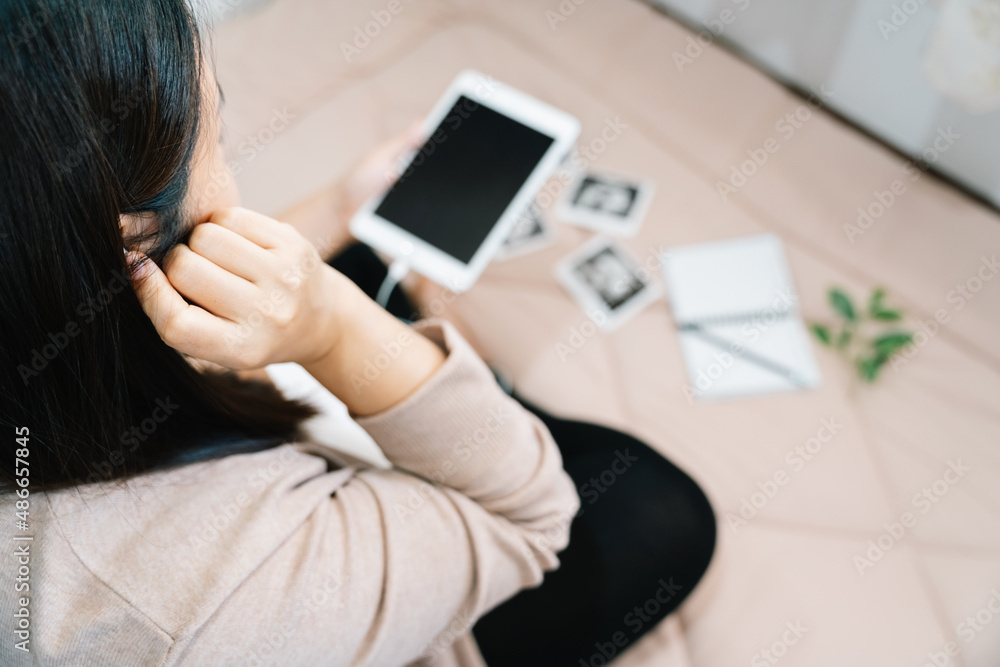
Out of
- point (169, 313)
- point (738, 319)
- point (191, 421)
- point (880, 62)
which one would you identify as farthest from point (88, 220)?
point (880, 62)

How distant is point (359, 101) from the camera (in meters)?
1.29

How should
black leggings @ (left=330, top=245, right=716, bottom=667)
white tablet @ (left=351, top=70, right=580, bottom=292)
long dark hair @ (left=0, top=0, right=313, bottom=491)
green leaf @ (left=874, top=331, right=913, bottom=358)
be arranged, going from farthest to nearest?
white tablet @ (left=351, top=70, right=580, bottom=292) < green leaf @ (left=874, top=331, right=913, bottom=358) < black leggings @ (left=330, top=245, right=716, bottom=667) < long dark hair @ (left=0, top=0, right=313, bottom=491)

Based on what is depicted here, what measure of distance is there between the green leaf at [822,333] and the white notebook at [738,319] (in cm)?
2

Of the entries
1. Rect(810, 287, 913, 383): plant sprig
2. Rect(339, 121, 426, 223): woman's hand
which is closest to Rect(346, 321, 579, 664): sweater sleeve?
Rect(339, 121, 426, 223): woman's hand

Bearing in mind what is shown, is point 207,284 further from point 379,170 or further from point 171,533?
point 379,170

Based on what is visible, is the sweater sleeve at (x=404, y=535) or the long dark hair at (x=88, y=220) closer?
the long dark hair at (x=88, y=220)

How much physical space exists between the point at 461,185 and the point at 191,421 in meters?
0.62

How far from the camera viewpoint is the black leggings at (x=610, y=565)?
77 centimetres

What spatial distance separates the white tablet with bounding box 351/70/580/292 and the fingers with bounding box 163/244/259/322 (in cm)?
54

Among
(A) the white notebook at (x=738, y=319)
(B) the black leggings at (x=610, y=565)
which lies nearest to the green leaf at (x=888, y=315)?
(A) the white notebook at (x=738, y=319)

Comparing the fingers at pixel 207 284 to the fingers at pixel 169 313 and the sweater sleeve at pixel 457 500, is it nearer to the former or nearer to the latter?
the fingers at pixel 169 313

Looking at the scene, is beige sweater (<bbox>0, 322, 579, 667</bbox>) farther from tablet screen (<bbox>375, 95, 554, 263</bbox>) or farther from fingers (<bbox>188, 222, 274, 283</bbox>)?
tablet screen (<bbox>375, 95, 554, 263</bbox>)

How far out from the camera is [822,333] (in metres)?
1.00

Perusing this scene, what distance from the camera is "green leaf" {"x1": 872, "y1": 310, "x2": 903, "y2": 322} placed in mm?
984
